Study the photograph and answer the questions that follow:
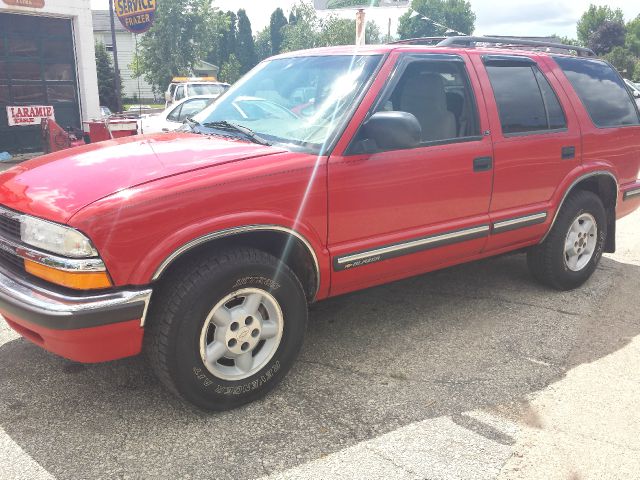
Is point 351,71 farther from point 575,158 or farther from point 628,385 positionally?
point 628,385

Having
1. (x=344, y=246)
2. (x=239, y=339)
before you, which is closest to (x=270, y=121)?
(x=344, y=246)

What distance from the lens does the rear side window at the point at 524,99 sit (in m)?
3.91

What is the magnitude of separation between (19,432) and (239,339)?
108 centimetres

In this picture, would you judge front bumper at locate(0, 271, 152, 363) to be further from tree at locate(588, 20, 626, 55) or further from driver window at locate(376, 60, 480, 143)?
tree at locate(588, 20, 626, 55)

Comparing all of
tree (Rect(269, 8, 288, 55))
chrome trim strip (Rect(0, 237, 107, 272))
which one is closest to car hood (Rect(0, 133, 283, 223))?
chrome trim strip (Rect(0, 237, 107, 272))

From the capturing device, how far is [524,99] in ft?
13.3

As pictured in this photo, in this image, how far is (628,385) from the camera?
3201 mm

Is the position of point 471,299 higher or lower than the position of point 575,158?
lower

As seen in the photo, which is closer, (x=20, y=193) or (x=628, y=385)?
(x=20, y=193)

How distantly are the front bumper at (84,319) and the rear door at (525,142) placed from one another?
7.99ft

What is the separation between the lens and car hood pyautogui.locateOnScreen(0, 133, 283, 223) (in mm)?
2570

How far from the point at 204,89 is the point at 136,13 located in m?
2.88

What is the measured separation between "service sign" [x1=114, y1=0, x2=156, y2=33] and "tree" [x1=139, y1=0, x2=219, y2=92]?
2072 centimetres

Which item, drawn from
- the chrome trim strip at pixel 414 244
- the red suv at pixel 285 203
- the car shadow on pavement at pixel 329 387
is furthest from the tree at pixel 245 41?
the chrome trim strip at pixel 414 244
